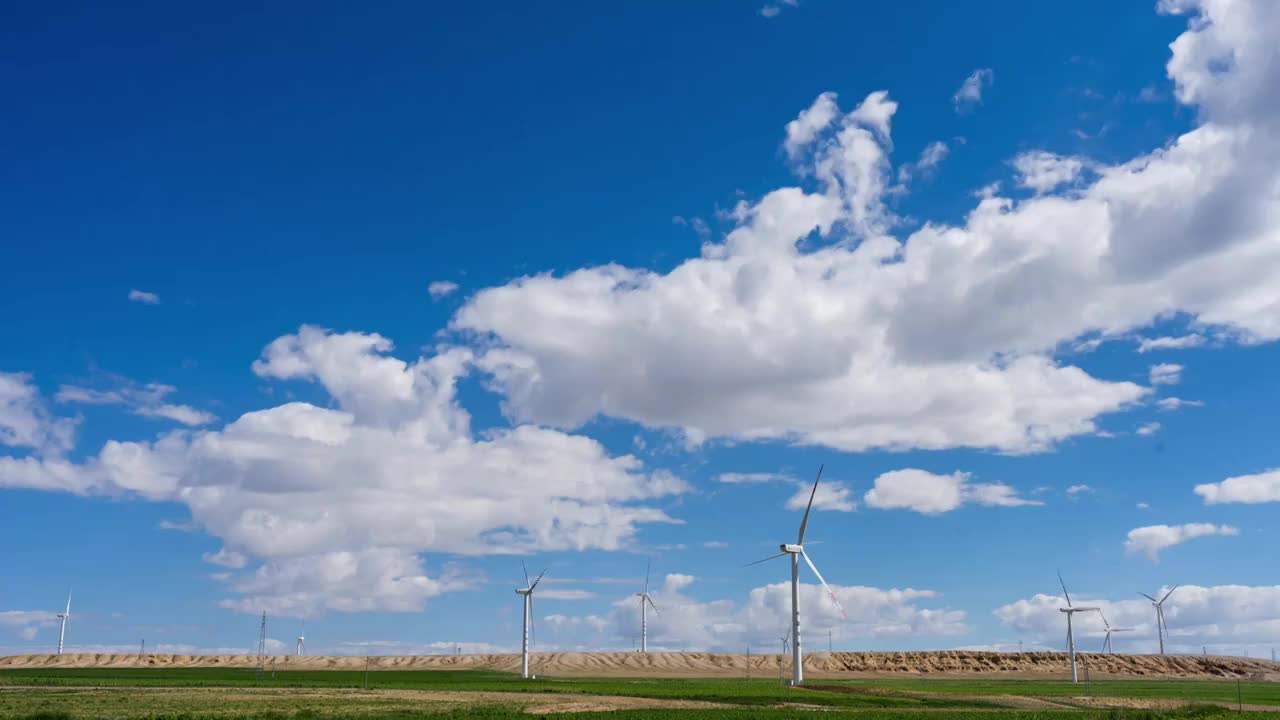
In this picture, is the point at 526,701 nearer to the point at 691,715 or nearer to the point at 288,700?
the point at 288,700

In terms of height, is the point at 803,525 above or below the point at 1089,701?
above

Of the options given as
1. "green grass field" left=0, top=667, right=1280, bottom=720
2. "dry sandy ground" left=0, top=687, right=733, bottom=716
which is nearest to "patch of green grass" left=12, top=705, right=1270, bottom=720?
"green grass field" left=0, top=667, right=1280, bottom=720

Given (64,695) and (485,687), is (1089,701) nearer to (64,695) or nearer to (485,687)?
(485,687)

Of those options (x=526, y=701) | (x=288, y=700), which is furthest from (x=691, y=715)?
(x=288, y=700)

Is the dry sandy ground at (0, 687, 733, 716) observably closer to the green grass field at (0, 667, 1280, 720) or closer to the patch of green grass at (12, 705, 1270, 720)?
the green grass field at (0, 667, 1280, 720)

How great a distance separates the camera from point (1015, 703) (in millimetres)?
126438

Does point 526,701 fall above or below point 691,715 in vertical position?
below

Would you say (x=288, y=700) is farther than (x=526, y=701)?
No

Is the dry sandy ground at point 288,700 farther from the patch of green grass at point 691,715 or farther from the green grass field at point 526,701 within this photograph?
the patch of green grass at point 691,715

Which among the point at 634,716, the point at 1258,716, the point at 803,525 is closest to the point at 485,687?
the point at 803,525

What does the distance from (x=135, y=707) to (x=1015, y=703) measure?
324 feet

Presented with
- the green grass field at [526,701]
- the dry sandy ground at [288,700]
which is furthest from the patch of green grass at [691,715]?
the dry sandy ground at [288,700]

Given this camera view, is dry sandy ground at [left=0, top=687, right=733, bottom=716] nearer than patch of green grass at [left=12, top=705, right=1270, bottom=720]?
No

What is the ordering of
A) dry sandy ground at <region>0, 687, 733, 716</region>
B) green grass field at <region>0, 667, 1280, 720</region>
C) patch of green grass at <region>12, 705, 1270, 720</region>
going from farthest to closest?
1. dry sandy ground at <region>0, 687, 733, 716</region>
2. green grass field at <region>0, 667, 1280, 720</region>
3. patch of green grass at <region>12, 705, 1270, 720</region>
